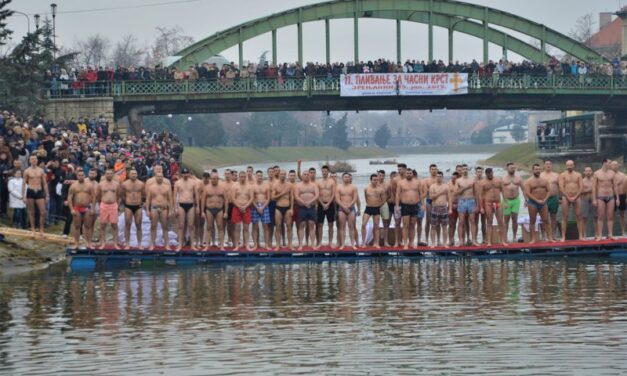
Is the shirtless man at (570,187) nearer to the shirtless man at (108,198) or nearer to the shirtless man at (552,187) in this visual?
the shirtless man at (552,187)

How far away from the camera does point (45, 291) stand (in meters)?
26.6

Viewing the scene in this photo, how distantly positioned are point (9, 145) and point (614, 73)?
43.2 m

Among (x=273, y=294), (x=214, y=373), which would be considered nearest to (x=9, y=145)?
(x=273, y=294)

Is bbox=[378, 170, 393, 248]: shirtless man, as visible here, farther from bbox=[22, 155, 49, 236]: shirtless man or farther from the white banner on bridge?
the white banner on bridge

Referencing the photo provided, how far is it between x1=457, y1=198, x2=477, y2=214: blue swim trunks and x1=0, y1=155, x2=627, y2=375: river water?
143cm

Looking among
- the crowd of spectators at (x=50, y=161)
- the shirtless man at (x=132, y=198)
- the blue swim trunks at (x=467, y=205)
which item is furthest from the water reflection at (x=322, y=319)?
the crowd of spectators at (x=50, y=161)

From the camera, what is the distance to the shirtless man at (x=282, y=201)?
3138cm

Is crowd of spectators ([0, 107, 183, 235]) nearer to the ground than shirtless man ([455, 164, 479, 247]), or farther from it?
farther from it

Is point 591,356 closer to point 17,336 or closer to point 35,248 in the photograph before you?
point 17,336

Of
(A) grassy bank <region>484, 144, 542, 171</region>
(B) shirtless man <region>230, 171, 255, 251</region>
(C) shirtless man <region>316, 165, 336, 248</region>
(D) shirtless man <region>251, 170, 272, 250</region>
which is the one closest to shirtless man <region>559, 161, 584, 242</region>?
(C) shirtless man <region>316, 165, 336, 248</region>

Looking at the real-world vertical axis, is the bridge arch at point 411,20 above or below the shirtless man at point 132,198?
above

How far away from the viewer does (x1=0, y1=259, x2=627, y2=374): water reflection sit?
18.4 m

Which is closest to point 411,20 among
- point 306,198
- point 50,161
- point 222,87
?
point 222,87

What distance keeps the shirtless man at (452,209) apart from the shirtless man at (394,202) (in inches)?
43.6
